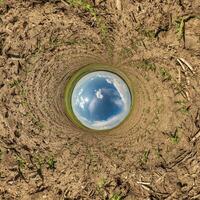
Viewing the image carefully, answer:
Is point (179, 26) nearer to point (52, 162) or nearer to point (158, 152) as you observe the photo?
point (158, 152)

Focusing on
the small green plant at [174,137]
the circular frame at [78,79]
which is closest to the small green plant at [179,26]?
the circular frame at [78,79]

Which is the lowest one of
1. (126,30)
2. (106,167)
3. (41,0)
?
(106,167)

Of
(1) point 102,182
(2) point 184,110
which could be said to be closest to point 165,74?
(2) point 184,110

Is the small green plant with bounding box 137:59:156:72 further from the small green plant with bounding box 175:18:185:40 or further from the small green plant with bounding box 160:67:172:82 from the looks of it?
the small green plant with bounding box 175:18:185:40

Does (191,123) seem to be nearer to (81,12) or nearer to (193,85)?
(193,85)

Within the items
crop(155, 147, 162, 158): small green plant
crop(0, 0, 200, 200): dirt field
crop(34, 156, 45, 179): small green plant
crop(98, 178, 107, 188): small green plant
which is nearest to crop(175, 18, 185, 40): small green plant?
crop(0, 0, 200, 200): dirt field

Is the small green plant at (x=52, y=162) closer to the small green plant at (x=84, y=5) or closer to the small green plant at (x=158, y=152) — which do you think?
the small green plant at (x=158, y=152)

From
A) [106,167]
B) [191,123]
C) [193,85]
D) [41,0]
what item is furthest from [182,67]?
[41,0]
